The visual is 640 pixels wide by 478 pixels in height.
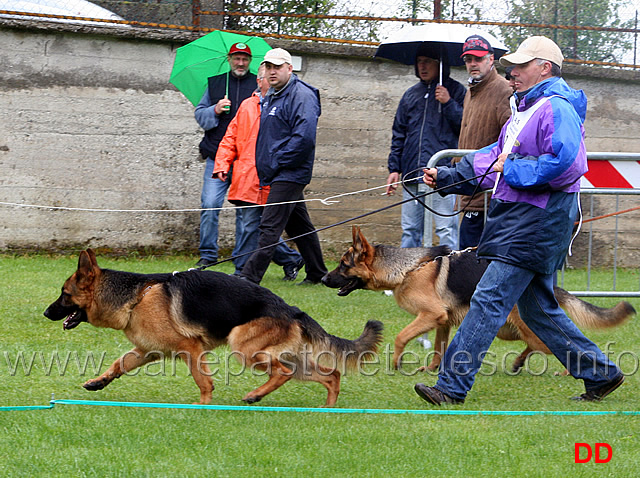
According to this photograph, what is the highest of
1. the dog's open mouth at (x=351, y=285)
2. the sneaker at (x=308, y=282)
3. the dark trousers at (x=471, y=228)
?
the dark trousers at (x=471, y=228)

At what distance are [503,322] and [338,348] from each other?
3.26 ft

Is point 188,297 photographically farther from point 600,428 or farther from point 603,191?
point 603,191

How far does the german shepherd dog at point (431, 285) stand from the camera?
5965 mm

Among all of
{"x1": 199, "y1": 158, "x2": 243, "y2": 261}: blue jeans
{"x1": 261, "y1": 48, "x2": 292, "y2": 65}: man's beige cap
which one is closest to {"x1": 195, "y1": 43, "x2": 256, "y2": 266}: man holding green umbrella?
{"x1": 199, "y1": 158, "x2": 243, "y2": 261}: blue jeans

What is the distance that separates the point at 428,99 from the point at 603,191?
2.08m

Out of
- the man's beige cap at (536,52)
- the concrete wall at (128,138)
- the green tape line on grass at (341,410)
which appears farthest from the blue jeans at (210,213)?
the man's beige cap at (536,52)

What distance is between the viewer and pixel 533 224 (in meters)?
4.75

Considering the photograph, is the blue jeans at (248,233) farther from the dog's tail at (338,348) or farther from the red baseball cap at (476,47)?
the dog's tail at (338,348)

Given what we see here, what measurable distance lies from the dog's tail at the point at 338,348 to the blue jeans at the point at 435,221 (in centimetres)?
206

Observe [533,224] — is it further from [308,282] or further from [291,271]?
[291,271]

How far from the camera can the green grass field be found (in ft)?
12.3

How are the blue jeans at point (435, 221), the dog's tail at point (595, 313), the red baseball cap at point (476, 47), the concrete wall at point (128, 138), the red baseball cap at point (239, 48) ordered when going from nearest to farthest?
the dog's tail at point (595, 313), the red baseball cap at point (476, 47), the blue jeans at point (435, 221), the red baseball cap at point (239, 48), the concrete wall at point (128, 138)

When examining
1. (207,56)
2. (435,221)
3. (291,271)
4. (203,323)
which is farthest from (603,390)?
(207,56)

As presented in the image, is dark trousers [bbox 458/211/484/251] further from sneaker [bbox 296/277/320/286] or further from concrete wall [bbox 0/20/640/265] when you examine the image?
concrete wall [bbox 0/20/640/265]
